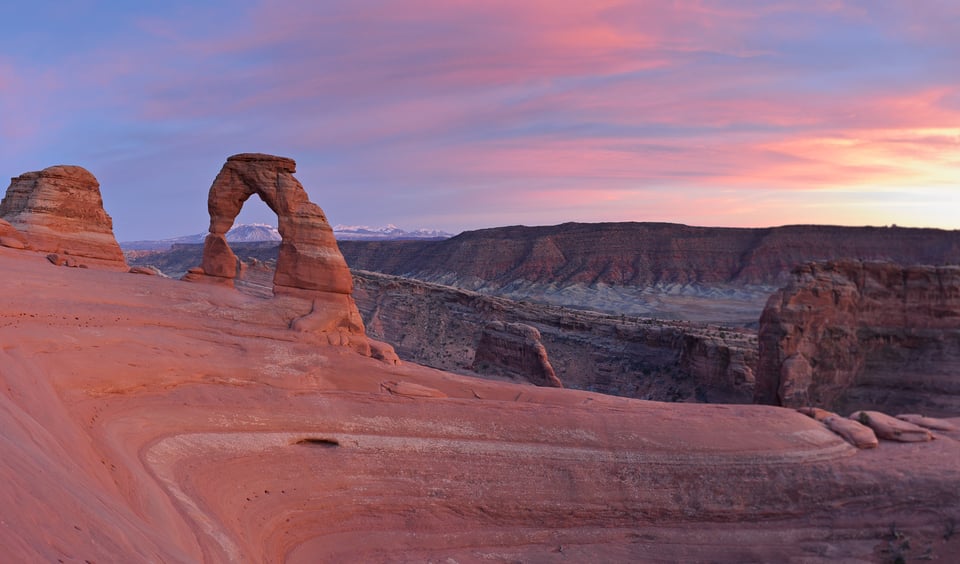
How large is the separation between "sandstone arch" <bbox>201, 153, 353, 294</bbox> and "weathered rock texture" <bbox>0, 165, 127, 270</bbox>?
6.23 meters

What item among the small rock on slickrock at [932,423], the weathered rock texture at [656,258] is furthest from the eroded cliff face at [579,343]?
the weathered rock texture at [656,258]

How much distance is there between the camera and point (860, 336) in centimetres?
2419

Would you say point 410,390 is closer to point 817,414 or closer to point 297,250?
point 297,250

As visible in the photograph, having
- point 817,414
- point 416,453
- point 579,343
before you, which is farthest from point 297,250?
point 579,343

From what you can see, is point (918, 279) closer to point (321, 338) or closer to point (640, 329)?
point (640, 329)

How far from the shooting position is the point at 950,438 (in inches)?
601

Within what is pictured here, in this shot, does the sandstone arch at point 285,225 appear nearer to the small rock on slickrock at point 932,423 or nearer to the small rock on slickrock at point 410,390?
the small rock on slickrock at point 410,390

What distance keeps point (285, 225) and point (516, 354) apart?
15103mm

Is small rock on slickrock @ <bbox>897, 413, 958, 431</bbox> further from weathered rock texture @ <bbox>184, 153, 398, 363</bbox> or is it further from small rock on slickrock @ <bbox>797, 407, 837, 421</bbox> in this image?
weathered rock texture @ <bbox>184, 153, 398, 363</bbox>

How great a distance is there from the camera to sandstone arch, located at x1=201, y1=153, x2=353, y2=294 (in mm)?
15367

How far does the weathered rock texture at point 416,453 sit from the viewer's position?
33.9 ft

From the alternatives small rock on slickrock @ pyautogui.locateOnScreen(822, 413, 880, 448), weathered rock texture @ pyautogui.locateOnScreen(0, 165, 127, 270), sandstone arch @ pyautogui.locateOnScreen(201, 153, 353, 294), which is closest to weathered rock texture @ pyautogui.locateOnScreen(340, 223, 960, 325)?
weathered rock texture @ pyautogui.locateOnScreen(0, 165, 127, 270)

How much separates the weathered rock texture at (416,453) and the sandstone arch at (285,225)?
1241 millimetres

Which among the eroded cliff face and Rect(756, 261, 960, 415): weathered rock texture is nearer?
Rect(756, 261, 960, 415): weathered rock texture
